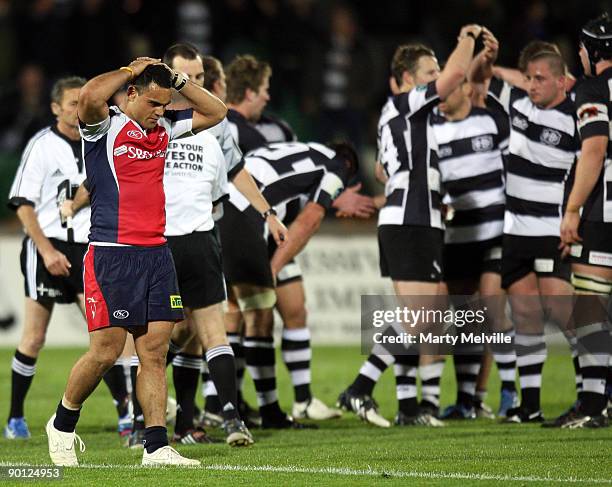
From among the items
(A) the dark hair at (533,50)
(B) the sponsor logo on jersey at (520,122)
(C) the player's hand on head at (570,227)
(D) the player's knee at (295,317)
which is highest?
(A) the dark hair at (533,50)

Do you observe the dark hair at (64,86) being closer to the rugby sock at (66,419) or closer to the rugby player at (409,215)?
the rugby player at (409,215)

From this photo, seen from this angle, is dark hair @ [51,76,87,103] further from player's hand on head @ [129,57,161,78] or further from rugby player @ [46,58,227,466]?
player's hand on head @ [129,57,161,78]

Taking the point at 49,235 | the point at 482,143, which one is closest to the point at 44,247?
the point at 49,235

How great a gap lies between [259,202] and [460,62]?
1.64 meters

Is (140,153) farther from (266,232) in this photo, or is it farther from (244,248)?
(266,232)

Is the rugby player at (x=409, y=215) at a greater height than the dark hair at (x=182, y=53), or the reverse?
the dark hair at (x=182, y=53)

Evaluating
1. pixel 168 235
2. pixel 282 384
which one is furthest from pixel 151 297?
pixel 282 384

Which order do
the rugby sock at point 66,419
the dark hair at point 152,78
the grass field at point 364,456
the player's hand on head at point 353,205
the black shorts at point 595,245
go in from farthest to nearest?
1. the player's hand on head at point 353,205
2. the black shorts at point 595,245
3. the rugby sock at point 66,419
4. the dark hair at point 152,78
5. the grass field at point 364,456

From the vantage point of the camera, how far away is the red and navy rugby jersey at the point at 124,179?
704 centimetres

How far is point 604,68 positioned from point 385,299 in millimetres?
6656

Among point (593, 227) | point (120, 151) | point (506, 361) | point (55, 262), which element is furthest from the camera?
point (506, 361)

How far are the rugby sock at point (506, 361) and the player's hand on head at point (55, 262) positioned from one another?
3494 mm

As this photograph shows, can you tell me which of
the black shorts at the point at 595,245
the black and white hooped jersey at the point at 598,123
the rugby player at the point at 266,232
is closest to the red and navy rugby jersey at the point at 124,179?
the rugby player at the point at 266,232

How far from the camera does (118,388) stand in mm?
9336
